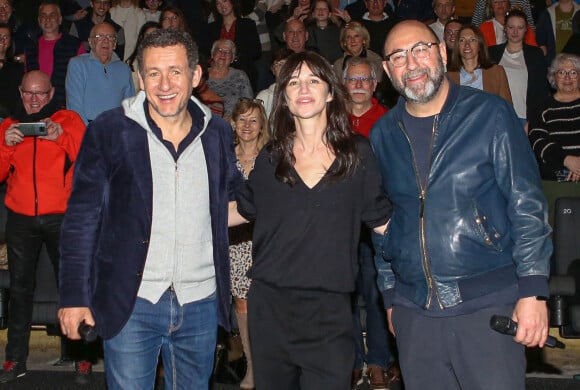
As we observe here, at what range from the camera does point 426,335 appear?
12.3 ft

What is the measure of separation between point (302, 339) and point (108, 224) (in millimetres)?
950

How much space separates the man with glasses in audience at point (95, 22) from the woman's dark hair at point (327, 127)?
21.5ft

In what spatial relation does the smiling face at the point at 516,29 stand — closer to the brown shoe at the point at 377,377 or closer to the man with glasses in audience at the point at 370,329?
the man with glasses in audience at the point at 370,329

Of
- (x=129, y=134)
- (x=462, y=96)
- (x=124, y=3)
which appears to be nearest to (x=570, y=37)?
(x=124, y=3)

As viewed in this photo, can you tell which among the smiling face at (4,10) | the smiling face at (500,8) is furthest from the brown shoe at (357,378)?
the smiling face at (4,10)

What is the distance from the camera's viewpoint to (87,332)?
367 cm

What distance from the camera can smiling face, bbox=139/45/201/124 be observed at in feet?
12.3

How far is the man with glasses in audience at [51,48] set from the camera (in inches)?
364

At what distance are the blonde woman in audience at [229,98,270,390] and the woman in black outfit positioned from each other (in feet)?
7.37

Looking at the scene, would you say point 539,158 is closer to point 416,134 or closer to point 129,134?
point 416,134

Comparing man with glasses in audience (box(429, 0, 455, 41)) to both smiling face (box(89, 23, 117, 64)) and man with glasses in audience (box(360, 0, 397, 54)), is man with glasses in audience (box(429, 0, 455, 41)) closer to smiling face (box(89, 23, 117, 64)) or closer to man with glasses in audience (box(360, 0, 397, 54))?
man with glasses in audience (box(360, 0, 397, 54))

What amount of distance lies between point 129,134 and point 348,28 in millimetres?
5308

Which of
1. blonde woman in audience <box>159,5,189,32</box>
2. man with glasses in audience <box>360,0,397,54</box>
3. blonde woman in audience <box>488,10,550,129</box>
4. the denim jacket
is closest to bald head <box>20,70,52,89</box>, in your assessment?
blonde woman in audience <box>159,5,189,32</box>

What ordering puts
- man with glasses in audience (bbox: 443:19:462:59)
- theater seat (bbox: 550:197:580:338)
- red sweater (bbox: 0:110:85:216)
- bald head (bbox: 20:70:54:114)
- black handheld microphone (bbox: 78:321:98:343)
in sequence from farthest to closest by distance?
man with glasses in audience (bbox: 443:19:462:59) < bald head (bbox: 20:70:54:114) < red sweater (bbox: 0:110:85:216) < theater seat (bbox: 550:197:580:338) < black handheld microphone (bbox: 78:321:98:343)
